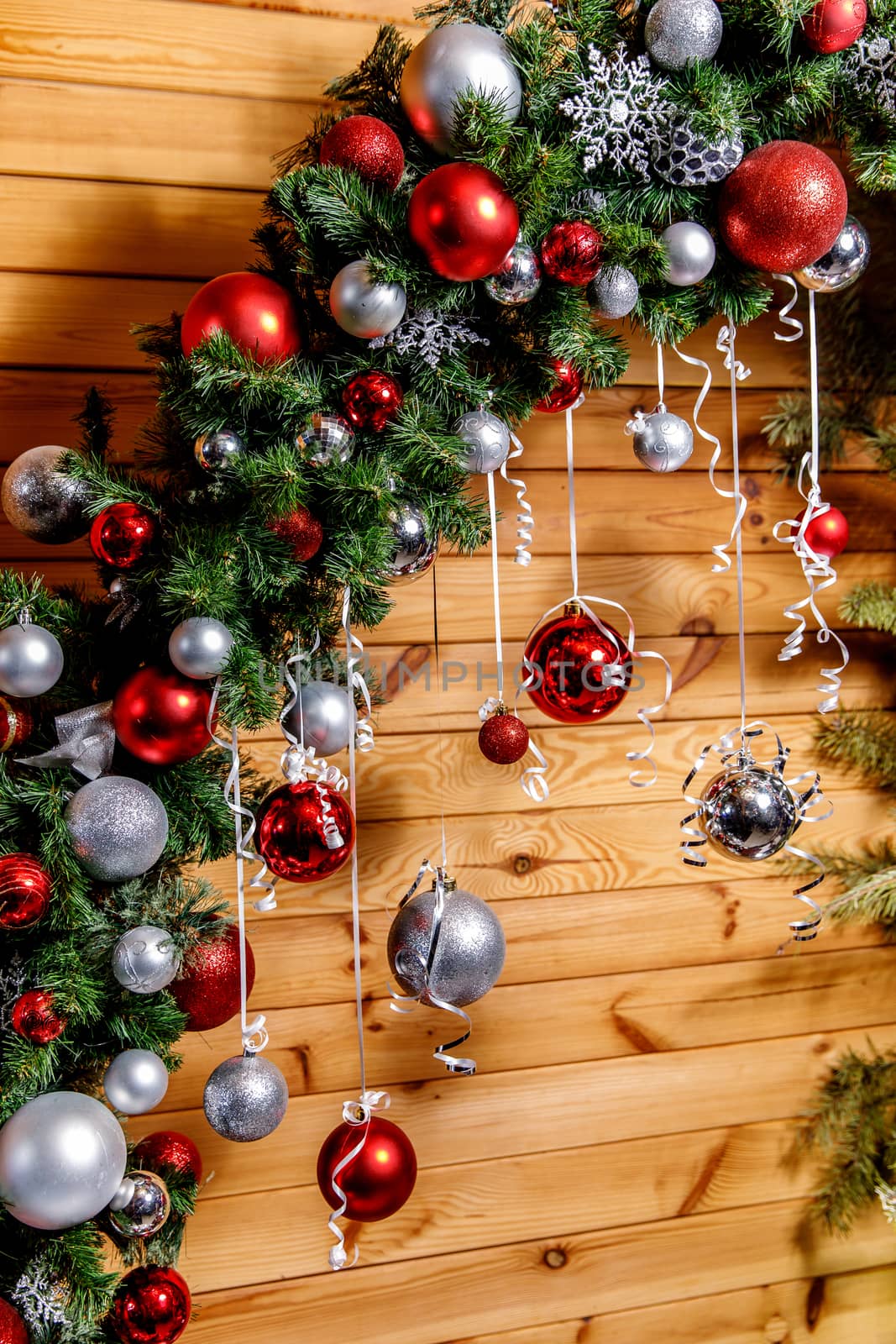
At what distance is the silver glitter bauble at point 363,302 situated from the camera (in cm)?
80

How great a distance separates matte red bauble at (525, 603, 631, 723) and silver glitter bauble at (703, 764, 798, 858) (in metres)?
0.15

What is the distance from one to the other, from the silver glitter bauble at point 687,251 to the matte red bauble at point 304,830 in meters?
0.57

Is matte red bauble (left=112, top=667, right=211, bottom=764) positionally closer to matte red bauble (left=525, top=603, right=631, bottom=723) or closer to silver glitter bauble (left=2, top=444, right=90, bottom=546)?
silver glitter bauble (left=2, top=444, right=90, bottom=546)

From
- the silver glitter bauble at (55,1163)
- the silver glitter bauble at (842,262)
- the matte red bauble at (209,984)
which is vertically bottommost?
the silver glitter bauble at (55,1163)

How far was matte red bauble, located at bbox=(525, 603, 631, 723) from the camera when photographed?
95 centimetres

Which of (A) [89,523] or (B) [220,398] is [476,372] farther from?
(A) [89,523]

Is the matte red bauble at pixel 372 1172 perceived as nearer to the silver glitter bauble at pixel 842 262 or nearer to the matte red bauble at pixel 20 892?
the matte red bauble at pixel 20 892

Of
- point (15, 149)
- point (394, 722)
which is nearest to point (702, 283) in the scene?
point (394, 722)

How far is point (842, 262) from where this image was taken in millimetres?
991

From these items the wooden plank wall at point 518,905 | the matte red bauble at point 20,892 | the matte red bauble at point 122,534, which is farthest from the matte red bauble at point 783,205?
the matte red bauble at point 20,892

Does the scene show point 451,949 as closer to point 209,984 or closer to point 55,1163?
point 209,984

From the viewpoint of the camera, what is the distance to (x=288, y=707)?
2.83 ft

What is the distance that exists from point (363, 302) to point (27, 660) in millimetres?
393

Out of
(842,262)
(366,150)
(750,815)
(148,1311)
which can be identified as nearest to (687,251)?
(842,262)
